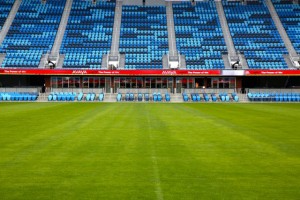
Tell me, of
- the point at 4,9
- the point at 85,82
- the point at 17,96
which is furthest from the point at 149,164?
the point at 4,9

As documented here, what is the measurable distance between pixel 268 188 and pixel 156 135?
8.47 metres

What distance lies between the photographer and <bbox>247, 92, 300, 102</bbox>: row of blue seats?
53000 mm

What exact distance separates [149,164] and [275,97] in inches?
1828

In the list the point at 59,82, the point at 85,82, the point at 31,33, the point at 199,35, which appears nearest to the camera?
the point at 59,82

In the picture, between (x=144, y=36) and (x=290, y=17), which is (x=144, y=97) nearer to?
(x=144, y=36)

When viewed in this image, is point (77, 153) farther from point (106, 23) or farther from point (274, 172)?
point (106, 23)

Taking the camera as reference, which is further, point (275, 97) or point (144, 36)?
point (144, 36)

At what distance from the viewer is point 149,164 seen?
35.2 feet

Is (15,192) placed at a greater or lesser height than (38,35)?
lesser

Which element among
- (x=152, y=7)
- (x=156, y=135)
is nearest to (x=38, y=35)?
(x=152, y=7)

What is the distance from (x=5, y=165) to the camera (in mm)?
10508

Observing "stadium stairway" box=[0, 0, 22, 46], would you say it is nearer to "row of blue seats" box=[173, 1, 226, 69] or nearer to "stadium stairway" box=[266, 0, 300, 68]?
"row of blue seats" box=[173, 1, 226, 69]

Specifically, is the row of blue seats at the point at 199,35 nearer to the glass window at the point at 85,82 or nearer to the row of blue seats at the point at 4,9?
the glass window at the point at 85,82

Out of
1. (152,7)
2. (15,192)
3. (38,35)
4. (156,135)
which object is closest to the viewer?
(15,192)
